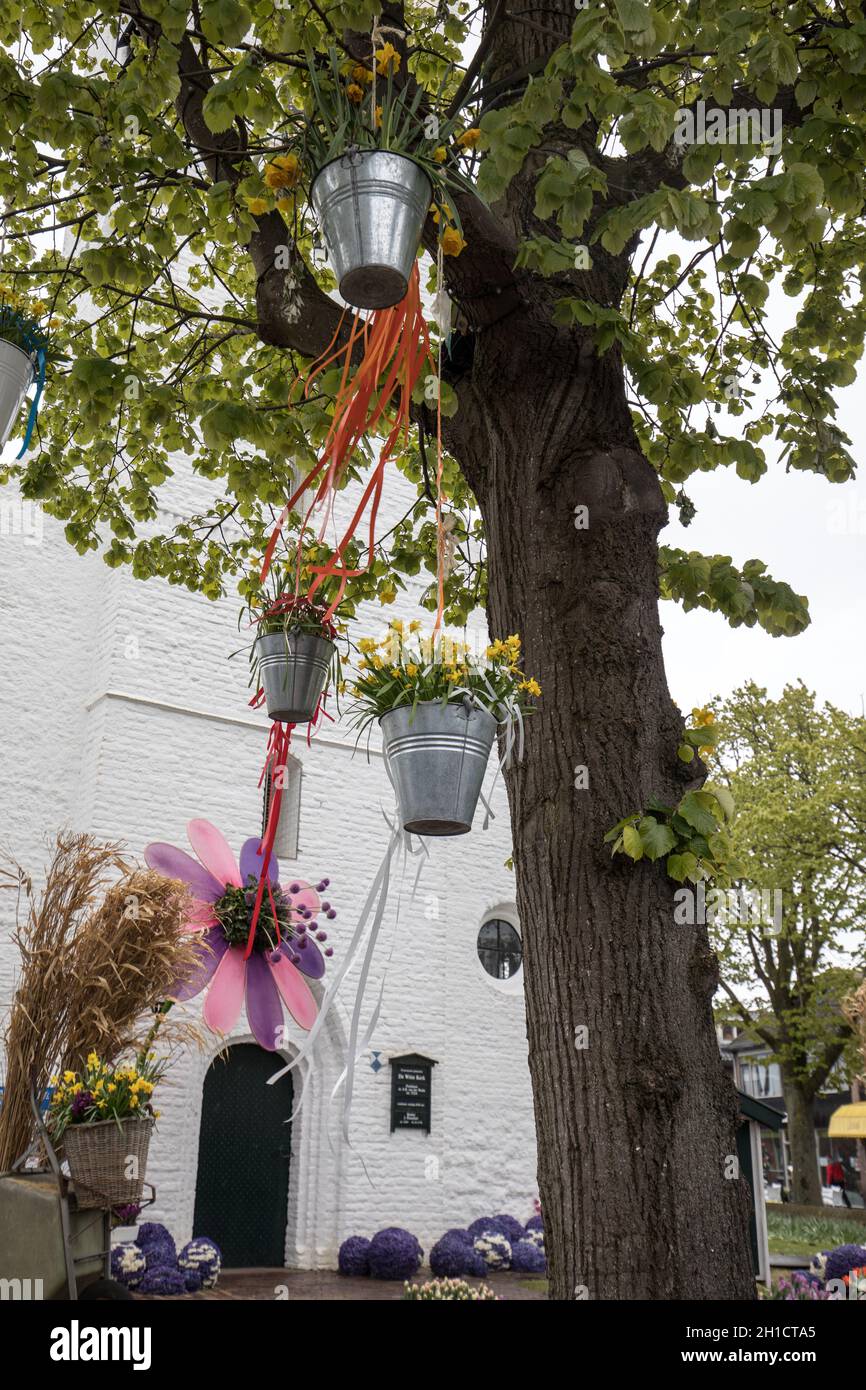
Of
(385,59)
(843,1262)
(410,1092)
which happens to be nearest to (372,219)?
(385,59)

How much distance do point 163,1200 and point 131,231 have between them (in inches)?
347

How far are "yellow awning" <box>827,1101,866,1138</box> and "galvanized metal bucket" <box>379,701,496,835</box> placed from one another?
520 inches

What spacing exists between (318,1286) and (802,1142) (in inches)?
553

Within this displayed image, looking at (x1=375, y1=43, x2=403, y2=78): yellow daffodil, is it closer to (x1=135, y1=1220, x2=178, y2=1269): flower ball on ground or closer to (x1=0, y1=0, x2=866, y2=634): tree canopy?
(x1=0, y1=0, x2=866, y2=634): tree canopy

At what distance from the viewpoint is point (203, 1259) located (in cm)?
984

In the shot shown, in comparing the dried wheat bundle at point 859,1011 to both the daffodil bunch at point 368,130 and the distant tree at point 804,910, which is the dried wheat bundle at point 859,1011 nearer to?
the daffodil bunch at point 368,130

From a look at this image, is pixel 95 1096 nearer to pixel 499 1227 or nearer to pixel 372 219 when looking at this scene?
pixel 372 219

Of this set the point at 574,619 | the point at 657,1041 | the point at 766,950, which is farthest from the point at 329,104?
the point at 766,950

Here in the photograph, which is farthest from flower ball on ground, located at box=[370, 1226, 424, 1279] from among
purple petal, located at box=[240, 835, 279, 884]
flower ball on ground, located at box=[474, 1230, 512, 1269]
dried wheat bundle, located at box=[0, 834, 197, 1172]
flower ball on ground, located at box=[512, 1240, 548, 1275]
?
dried wheat bundle, located at box=[0, 834, 197, 1172]

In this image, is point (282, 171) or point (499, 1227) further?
point (499, 1227)

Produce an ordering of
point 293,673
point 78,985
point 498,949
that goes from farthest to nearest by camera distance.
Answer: point 498,949 < point 78,985 < point 293,673

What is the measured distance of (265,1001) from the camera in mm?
11523
